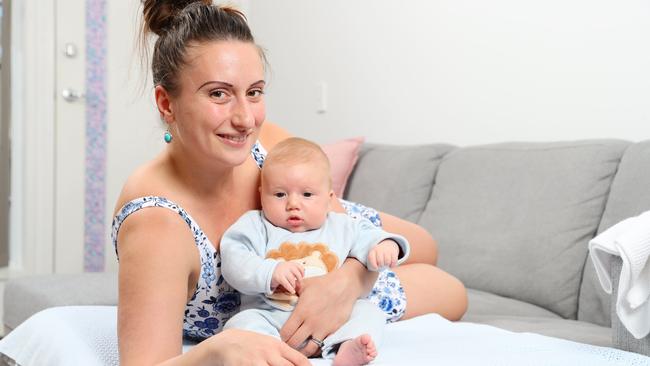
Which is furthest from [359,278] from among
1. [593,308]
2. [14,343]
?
[593,308]

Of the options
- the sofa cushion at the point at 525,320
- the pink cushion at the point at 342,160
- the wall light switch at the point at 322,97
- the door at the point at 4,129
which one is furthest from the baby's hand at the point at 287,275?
the door at the point at 4,129

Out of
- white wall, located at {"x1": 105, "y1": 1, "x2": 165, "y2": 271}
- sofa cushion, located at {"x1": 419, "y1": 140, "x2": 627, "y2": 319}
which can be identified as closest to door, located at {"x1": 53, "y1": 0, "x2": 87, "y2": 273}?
white wall, located at {"x1": 105, "y1": 1, "x2": 165, "y2": 271}

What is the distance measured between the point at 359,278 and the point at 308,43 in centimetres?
306

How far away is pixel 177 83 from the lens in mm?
1407

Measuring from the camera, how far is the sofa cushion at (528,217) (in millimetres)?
2361

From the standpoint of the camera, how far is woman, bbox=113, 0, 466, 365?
4.15ft

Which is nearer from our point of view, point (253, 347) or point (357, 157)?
point (253, 347)

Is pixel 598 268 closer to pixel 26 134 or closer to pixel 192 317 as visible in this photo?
pixel 192 317

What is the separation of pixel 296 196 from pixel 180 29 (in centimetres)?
38

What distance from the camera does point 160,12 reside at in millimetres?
1547

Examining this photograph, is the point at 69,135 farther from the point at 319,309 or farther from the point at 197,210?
the point at 319,309

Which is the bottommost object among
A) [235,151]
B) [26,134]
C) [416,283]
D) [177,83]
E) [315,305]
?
[26,134]

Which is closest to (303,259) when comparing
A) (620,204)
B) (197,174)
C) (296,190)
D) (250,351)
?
(296,190)

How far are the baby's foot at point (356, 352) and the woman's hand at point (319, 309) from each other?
0.07 metres
